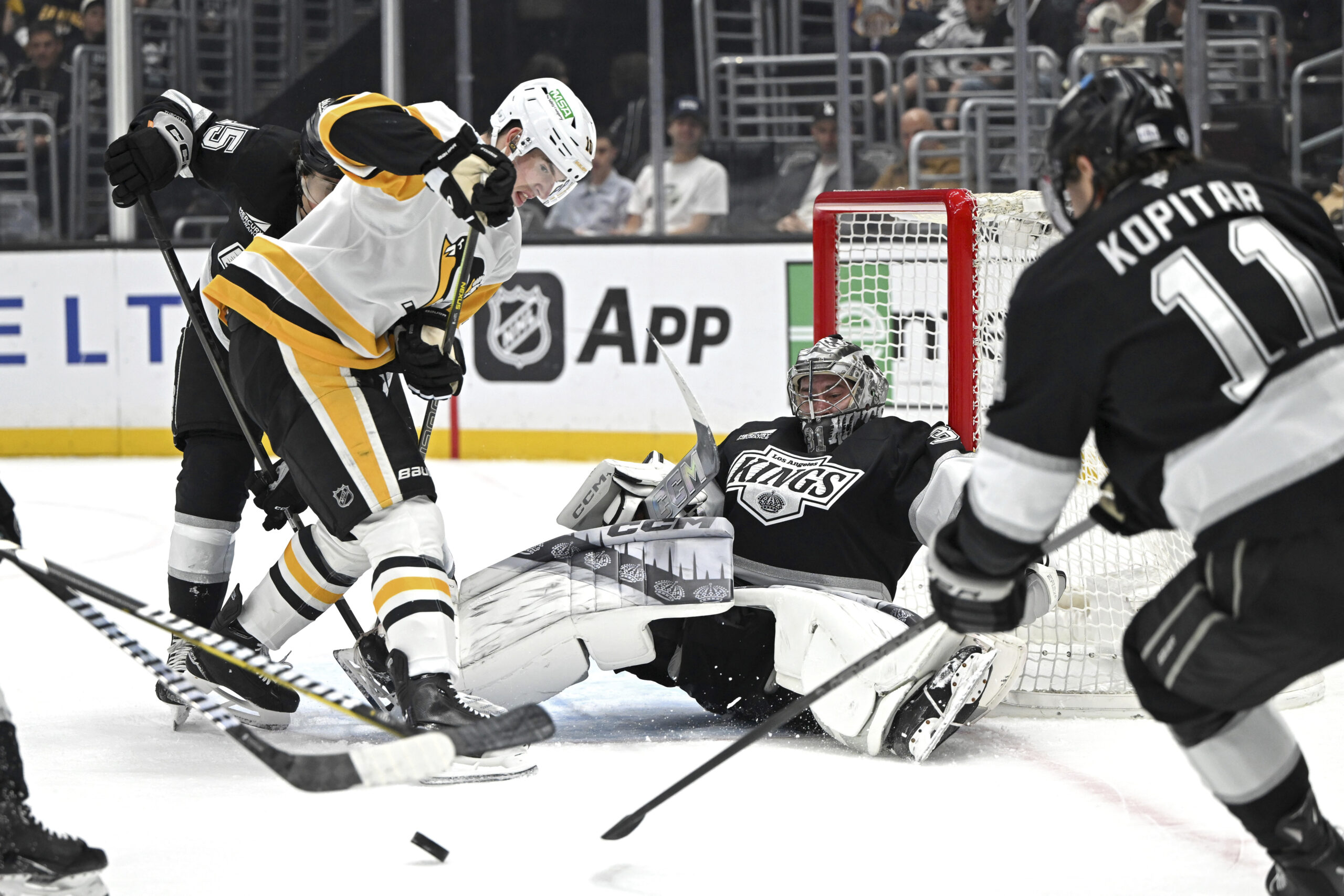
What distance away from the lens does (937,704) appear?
264cm

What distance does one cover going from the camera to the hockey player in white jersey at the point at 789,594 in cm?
266

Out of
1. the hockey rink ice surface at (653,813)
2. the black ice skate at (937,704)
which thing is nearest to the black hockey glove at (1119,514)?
the hockey rink ice surface at (653,813)

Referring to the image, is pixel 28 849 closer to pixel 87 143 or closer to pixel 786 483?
pixel 786 483

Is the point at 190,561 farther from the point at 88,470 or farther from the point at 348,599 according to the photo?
the point at 88,470

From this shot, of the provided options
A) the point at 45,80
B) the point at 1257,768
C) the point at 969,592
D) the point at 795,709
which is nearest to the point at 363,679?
the point at 795,709

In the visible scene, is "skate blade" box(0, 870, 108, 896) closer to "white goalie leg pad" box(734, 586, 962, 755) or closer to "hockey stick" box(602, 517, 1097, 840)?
"hockey stick" box(602, 517, 1097, 840)

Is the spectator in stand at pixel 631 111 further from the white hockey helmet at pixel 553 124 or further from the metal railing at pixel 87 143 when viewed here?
the white hockey helmet at pixel 553 124

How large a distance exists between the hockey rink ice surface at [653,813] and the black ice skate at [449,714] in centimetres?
2

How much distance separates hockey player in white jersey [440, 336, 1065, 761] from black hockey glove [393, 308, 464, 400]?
0.37 metres

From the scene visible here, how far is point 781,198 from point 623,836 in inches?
194

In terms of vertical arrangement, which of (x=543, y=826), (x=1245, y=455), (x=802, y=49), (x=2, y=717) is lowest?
(x=543, y=826)

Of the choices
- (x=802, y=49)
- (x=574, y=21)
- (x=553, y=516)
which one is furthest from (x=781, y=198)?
(x=553, y=516)

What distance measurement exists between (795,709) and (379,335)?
987mm

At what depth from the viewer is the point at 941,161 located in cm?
680
